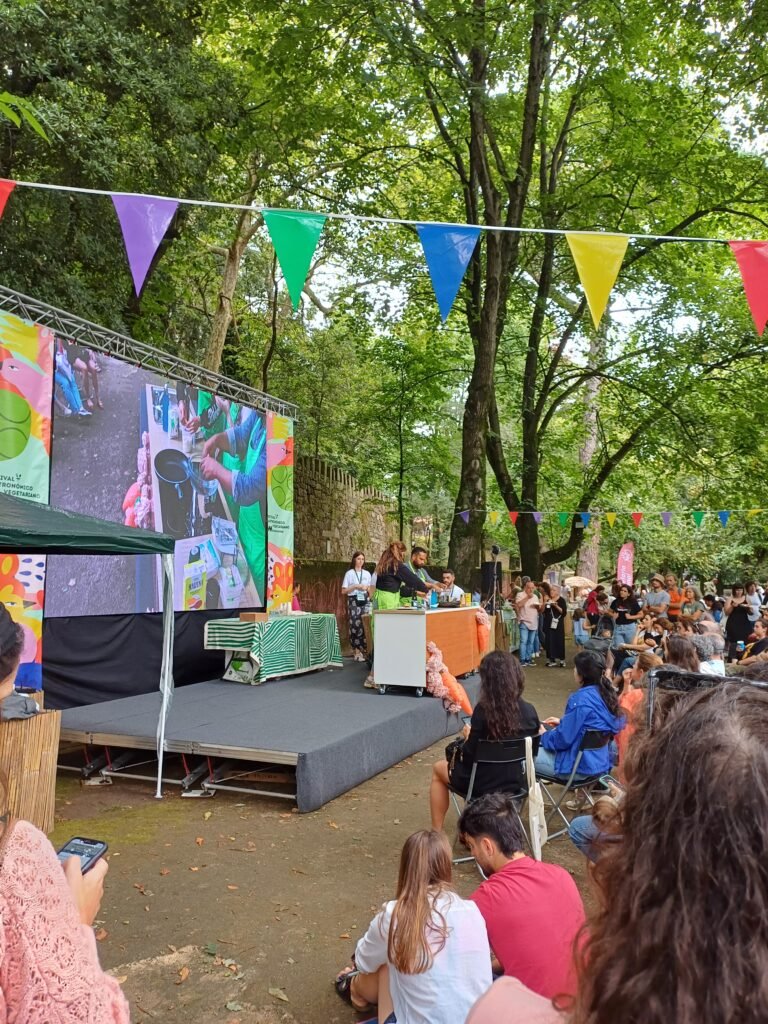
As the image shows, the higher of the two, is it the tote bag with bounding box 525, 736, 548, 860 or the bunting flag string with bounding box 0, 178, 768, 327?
the bunting flag string with bounding box 0, 178, 768, 327

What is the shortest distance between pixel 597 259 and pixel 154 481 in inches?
211

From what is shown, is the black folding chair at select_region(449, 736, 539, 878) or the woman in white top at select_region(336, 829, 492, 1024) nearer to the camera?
the woman in white top at select_region(336, 829, 492, 1024)

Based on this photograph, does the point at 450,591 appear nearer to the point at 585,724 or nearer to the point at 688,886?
Answer: the point at 585,724

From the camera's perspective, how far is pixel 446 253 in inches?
224

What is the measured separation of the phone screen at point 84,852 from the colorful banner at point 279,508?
374 inches

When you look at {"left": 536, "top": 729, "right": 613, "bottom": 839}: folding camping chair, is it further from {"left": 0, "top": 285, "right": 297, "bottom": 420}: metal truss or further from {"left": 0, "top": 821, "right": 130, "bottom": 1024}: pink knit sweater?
{"left": 0, "top": 285, "right": 297, "bottom": 420}: metal truss

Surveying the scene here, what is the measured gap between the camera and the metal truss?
Answer: 713 centimetres

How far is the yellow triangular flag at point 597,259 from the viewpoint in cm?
538

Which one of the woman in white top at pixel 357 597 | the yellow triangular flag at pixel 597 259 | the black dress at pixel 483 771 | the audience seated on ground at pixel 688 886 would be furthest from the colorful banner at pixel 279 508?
the audience seated on ground at pixel 688 886

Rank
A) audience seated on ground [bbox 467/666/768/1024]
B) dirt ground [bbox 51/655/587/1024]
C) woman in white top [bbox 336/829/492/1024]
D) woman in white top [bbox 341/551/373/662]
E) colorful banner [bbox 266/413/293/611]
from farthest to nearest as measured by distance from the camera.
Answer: colorful banner [bbox 266/413/293/611], woman in white top [bbox 341/551/373/662], dirt ground [bbox 51/655/587/1024], woman in white top [bbox 336/829/492/1024], audience seated on ground [bbox 467/666/768/1024]

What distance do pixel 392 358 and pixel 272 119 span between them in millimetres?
5609

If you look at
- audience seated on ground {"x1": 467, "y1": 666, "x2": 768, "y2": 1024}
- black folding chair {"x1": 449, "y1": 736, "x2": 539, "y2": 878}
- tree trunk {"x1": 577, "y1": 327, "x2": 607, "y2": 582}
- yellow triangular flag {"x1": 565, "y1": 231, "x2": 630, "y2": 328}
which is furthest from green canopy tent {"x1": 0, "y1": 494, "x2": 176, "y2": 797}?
tree trunk {"x1": 577, "y1": 327, "x2": 607, "y2": 582}

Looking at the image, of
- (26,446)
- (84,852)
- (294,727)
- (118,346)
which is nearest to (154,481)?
(118,346)

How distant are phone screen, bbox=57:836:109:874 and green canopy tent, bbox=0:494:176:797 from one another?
126 inches
